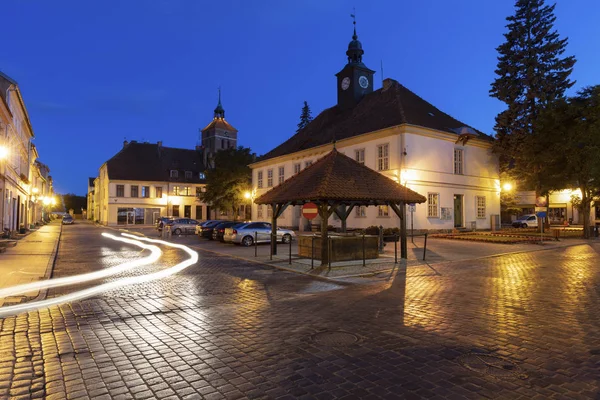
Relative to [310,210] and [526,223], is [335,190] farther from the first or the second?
[526,223]

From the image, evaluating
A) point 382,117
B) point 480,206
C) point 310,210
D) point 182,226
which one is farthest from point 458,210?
point 182,226

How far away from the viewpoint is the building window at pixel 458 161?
112ft

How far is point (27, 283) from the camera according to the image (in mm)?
10820

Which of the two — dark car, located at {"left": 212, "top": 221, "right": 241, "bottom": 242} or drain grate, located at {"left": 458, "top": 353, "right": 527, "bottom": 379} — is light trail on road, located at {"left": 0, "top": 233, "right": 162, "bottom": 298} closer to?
drain grate, located at {"left": 458, "top": 353, "right": 527, "bottom": 379}

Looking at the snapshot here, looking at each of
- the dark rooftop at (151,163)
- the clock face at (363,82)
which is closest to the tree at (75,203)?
the dark rooftop at (151,163)

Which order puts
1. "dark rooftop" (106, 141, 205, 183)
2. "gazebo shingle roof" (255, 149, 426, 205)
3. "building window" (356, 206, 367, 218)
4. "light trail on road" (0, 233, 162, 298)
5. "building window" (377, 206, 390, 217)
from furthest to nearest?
"dark rooftop" (106, 141, 205, 183) → "building window" (356, 206, 367, 218) → "building window" (377, 206, 390, 217) → "gazebo shingle roof" (255, 149, 426, 205) → "light trail on road" (0, 233, 162, 298)

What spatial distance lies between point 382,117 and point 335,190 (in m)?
21.1

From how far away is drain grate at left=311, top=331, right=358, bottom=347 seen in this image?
587 centimetres

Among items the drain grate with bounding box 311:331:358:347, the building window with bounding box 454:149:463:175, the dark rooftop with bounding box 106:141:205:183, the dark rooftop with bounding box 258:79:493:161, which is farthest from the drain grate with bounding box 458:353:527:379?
the dark rooftop with bounding box 106:141:205:183

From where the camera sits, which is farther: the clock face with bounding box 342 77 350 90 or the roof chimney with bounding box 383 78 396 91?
the clock face with bounding box 342 77 350 90

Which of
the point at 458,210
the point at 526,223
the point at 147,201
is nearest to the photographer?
the point at 458,210

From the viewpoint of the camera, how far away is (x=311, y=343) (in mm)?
5879

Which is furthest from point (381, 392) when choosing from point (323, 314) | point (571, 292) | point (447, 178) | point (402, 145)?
point (447, 178)

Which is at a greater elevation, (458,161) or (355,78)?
(355,78)
